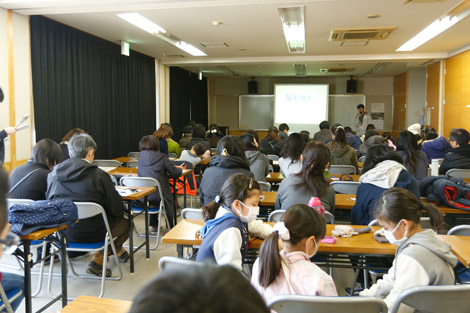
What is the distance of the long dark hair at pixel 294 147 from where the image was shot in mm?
4348

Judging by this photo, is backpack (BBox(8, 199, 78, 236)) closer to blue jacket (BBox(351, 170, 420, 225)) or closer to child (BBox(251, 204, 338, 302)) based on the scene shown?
child (BBox(251, 204, 338, 302))

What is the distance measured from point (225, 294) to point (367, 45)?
7872mm

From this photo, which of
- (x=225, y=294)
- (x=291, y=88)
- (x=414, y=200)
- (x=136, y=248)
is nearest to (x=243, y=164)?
(x=136, y=248)

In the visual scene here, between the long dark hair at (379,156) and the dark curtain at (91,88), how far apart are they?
14.6 feet

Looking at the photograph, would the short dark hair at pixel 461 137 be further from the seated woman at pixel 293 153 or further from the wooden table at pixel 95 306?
the wooden table at pixel 95 306

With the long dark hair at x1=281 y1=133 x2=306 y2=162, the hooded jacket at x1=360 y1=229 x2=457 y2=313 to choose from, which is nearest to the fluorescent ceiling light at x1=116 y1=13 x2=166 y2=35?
the long dark hair at x1=281 y1=133 x2=306 y2=162

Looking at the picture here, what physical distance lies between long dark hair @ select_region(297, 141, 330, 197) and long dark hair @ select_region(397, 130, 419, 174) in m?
1.88

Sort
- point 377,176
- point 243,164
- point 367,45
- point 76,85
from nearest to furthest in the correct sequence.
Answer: point 377,176 < point 243,164 < point 76,85 < point 367,45

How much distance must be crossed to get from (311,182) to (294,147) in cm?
156

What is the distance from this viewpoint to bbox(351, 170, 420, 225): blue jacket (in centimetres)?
292

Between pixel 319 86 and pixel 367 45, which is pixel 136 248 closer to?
pixel 367 45

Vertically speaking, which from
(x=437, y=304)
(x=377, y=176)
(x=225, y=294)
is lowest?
(x=437, y=304)

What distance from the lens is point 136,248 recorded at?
4.01 m

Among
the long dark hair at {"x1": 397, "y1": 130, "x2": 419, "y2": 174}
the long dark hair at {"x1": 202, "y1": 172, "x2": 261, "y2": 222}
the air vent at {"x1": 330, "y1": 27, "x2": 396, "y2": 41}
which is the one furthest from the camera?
the air vent at {"x1": 330, "y1": 27, "x2": 396, "y2": 41}
